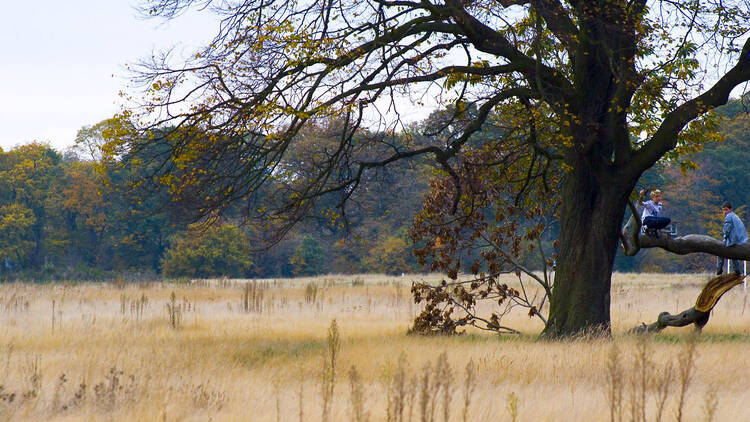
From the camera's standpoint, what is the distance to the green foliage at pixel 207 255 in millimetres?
48500

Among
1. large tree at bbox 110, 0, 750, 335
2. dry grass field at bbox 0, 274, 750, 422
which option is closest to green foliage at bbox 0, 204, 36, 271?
dry grass field at bbox 0, 274, 750, 422

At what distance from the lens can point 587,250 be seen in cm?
1396

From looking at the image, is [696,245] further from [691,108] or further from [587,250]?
[691,108]

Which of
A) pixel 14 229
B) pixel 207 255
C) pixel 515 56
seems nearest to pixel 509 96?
pixel 515 56

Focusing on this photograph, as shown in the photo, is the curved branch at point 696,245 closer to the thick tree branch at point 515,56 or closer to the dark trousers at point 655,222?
the dark trousers at point 655,222

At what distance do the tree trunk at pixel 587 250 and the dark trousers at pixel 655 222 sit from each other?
628 mm

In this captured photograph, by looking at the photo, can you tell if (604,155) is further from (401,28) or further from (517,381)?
(517,381)

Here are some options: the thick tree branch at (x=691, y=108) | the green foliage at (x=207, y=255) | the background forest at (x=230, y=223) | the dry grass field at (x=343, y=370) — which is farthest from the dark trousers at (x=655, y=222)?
the background forest at (x=230, y=223)

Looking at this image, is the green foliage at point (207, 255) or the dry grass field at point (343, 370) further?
the green foliage at point (207, 255)

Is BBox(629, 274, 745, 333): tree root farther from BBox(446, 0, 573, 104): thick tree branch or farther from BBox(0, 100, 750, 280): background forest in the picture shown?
BBox(0, 100, 750, 280): background forest

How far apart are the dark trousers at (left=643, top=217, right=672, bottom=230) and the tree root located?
1.47 metres

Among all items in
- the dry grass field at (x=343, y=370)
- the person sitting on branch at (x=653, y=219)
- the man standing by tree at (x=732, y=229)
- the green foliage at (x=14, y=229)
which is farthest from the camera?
the green foliage at (x=14, y=229)

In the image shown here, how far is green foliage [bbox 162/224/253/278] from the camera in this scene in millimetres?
48500

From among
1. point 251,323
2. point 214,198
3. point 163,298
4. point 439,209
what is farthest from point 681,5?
point 163,298
